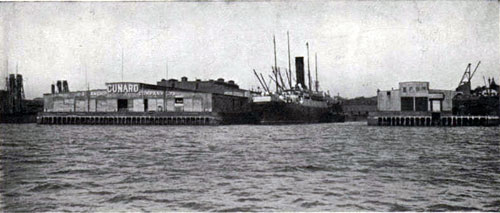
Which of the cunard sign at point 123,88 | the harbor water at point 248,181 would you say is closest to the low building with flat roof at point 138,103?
the cunard sign at point 123,88

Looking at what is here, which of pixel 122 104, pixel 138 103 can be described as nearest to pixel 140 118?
pixel 138 103

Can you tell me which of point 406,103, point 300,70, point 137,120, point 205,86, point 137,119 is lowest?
point 137,120

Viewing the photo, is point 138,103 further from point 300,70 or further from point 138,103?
point 300,70

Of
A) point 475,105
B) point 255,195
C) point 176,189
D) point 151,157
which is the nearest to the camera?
point 255,195

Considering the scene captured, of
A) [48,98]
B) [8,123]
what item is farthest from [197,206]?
[8,123]

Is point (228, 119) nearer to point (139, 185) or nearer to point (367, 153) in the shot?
point (367, 153)

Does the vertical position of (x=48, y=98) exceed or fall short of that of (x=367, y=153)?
it exceeds it

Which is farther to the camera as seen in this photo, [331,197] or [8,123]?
[8,123]
